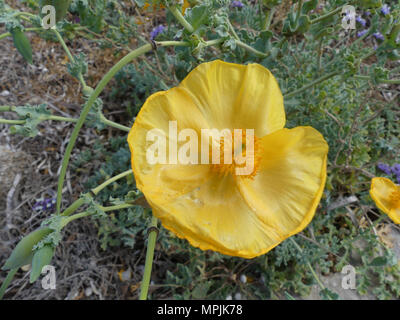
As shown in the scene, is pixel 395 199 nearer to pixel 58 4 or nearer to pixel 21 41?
pixel 58 4

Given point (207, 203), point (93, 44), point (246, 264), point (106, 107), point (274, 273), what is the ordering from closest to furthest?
point (207, 203) → point (274, 273) → point (246, 264) → point (106, 107) → point (93, 44)

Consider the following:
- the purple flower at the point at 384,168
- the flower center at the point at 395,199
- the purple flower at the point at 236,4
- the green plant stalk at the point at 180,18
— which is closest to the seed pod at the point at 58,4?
the green plant stalk at the point at 180,18

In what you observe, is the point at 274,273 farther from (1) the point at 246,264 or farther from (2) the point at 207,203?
(2) the point at 207,203

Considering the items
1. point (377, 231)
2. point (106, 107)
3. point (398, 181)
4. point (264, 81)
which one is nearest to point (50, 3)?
point (264, 81)

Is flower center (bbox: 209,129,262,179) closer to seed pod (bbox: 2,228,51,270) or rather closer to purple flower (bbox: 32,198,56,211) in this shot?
seed pod (bbox: 2,228,51,270)

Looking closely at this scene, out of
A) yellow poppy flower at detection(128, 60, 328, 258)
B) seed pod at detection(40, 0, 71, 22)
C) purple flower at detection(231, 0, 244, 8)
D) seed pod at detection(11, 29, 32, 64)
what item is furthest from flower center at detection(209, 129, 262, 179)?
purple flower at detection(231, 0, 244, 8)
